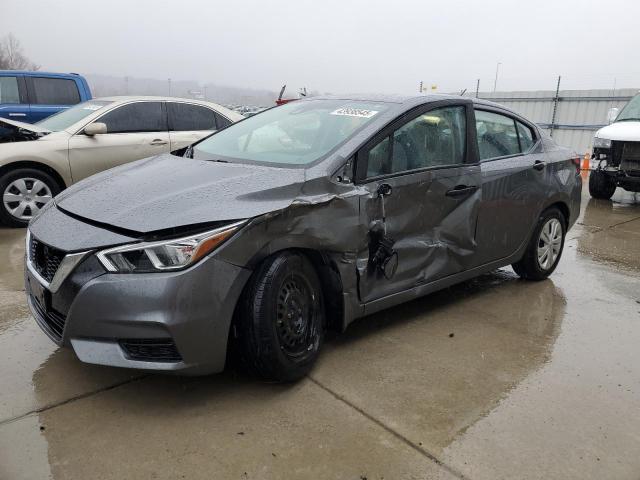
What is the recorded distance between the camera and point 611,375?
322 centimetres

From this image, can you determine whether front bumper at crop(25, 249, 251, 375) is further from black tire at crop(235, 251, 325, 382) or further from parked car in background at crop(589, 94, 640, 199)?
parked car in background at crop(589, 94, 640, 199)

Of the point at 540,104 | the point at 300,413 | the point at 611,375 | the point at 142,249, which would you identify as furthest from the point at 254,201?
the point at 540,104

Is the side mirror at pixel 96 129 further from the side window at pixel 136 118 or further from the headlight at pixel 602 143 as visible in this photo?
the headlight at pixel 602 143

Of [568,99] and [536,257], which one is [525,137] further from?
[568,99]

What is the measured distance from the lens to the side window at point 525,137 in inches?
178

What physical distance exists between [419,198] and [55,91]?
7537 millimetres

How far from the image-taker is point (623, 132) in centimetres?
905

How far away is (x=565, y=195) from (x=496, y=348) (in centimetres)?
192

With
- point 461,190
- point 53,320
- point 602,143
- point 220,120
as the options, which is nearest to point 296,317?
point 53,320

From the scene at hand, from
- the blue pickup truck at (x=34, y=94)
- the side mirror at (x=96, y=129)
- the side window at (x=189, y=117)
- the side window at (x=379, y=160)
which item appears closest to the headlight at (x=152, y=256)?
the side window at (x=379, y=160)

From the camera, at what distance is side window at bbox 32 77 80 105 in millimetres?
8750

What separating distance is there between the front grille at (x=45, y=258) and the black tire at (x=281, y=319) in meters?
0.88

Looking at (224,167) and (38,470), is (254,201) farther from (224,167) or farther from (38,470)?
(38,470)

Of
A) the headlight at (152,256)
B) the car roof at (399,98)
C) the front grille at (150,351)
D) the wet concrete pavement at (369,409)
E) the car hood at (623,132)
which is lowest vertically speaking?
the wet concrete pavement at (369,409)
